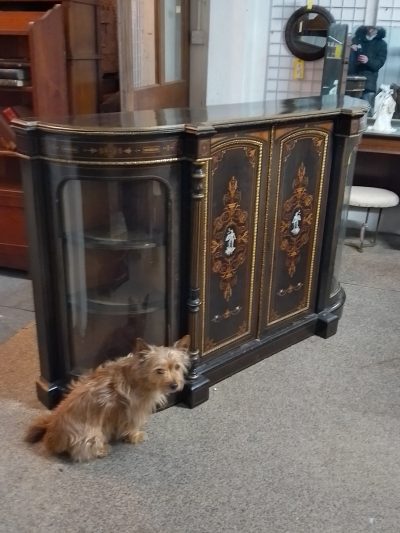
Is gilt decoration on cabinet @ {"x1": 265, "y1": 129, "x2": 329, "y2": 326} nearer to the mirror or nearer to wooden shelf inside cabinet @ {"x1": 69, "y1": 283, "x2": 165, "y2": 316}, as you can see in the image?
wooden shelf inside cabinet @ {"x1": 69, "y1": 283, "x2": 165, "y2": 316}

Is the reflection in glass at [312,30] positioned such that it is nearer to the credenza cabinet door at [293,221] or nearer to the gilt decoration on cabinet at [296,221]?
the credenza cabinet door at [293,221]

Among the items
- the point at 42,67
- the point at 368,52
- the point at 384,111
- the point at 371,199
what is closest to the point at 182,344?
the point at 42,67

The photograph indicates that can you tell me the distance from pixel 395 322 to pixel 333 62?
137 cm

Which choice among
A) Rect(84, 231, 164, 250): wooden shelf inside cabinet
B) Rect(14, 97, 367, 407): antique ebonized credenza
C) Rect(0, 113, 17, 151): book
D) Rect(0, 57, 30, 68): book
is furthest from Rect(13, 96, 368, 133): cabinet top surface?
Rect(0, 113, 17, 151): book

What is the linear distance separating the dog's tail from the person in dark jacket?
3.11 meters

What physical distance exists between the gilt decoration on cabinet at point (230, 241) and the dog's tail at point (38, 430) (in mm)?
652

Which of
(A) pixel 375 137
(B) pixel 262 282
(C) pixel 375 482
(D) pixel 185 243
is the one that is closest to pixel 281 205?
(B) pixel 262 282

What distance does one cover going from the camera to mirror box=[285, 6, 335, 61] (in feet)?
12.6

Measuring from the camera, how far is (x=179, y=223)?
1983mm

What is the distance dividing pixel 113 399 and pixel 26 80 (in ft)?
6.42

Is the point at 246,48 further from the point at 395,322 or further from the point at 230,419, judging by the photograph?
the point at 230,419

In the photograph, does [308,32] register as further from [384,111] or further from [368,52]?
[384,111]

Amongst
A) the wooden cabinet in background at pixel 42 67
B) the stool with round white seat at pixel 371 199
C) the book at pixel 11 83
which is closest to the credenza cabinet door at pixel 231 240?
the wooden cabinet in background at pixel 42 67

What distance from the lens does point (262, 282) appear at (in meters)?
2.38
